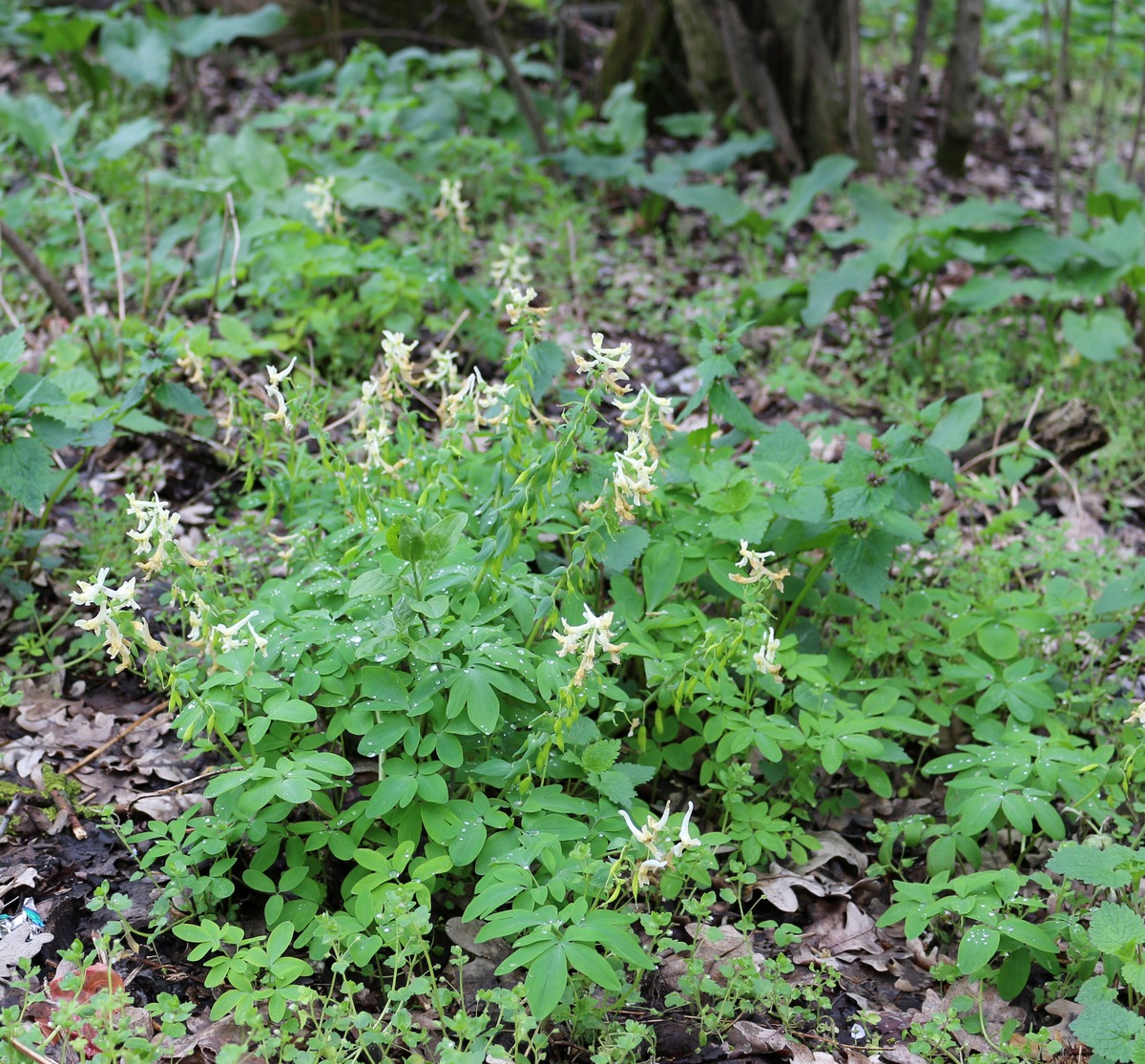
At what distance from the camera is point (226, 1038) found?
6.34ft

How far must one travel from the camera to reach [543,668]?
211 cm

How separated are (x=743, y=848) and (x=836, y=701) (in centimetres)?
46

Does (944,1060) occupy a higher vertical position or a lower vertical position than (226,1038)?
lower

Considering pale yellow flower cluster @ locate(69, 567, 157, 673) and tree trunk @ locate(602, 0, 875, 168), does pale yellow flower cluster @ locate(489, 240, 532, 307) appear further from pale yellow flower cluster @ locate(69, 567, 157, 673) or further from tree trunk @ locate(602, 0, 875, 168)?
tree trunk @ locate(602, 0, 875, 168)

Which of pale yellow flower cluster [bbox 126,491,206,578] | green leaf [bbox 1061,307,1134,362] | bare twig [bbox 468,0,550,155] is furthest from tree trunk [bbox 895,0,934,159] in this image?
pale yellow flower cluster [bbox 126,491,206,578]

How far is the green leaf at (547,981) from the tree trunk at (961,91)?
5953 mm

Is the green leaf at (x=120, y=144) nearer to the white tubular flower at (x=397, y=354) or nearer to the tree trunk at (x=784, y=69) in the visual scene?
the white tubular flower at (x=397, y=354)

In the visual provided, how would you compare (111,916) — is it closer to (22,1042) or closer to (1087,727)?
(22,1042)

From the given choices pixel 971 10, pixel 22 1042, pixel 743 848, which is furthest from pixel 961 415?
pixel 971 10

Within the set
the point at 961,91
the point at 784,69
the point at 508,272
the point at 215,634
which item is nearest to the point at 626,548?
the point at 215,634

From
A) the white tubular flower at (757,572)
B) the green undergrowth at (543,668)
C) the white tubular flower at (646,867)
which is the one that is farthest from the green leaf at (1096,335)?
the white tubular flower at (646,867)

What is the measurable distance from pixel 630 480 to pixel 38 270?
9.74 ft

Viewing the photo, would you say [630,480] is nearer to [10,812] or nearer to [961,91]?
[10,812]

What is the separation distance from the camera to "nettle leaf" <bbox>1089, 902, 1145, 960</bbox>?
6.19ft
